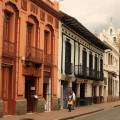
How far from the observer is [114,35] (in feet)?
271

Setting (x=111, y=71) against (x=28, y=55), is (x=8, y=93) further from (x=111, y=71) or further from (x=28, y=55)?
(x=111, y=71)

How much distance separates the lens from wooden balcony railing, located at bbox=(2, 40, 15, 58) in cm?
2748

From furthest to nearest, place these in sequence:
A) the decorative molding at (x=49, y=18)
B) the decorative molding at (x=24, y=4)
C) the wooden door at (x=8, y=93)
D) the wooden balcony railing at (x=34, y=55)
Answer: the decorative molding at (x=49, y=18), the wooden balcony railing at (x=34, y=55), the decorative molding at (x=24, y=4), the wooden door at (x=8, y=93)

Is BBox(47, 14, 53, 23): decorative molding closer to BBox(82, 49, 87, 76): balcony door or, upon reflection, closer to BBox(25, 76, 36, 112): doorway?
BBox(25, 76, 36, 112): doorway

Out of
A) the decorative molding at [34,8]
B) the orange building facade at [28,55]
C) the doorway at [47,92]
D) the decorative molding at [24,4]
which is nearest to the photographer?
the orange building facade at [28,55]

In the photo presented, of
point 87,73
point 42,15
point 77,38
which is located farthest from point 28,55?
point 87,73

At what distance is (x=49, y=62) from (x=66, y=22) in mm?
5369

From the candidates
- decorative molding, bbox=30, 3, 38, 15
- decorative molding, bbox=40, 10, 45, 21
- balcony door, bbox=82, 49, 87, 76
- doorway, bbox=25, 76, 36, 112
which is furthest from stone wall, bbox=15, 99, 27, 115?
balcony door, bbox=82, 49, 87, 76

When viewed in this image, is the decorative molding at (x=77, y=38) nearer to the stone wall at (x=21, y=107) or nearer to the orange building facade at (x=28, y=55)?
the orange building facade at (x=28, y=55)

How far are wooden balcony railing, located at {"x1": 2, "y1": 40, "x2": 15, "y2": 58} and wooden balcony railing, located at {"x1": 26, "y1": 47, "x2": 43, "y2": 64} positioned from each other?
74.5 inches

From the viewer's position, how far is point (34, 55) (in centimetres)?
3177

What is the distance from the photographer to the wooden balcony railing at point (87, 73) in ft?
145

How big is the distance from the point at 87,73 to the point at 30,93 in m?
16.9

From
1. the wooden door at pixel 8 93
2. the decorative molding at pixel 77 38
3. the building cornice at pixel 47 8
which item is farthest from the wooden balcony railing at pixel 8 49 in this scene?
the decorative molding at pixel 77 38
